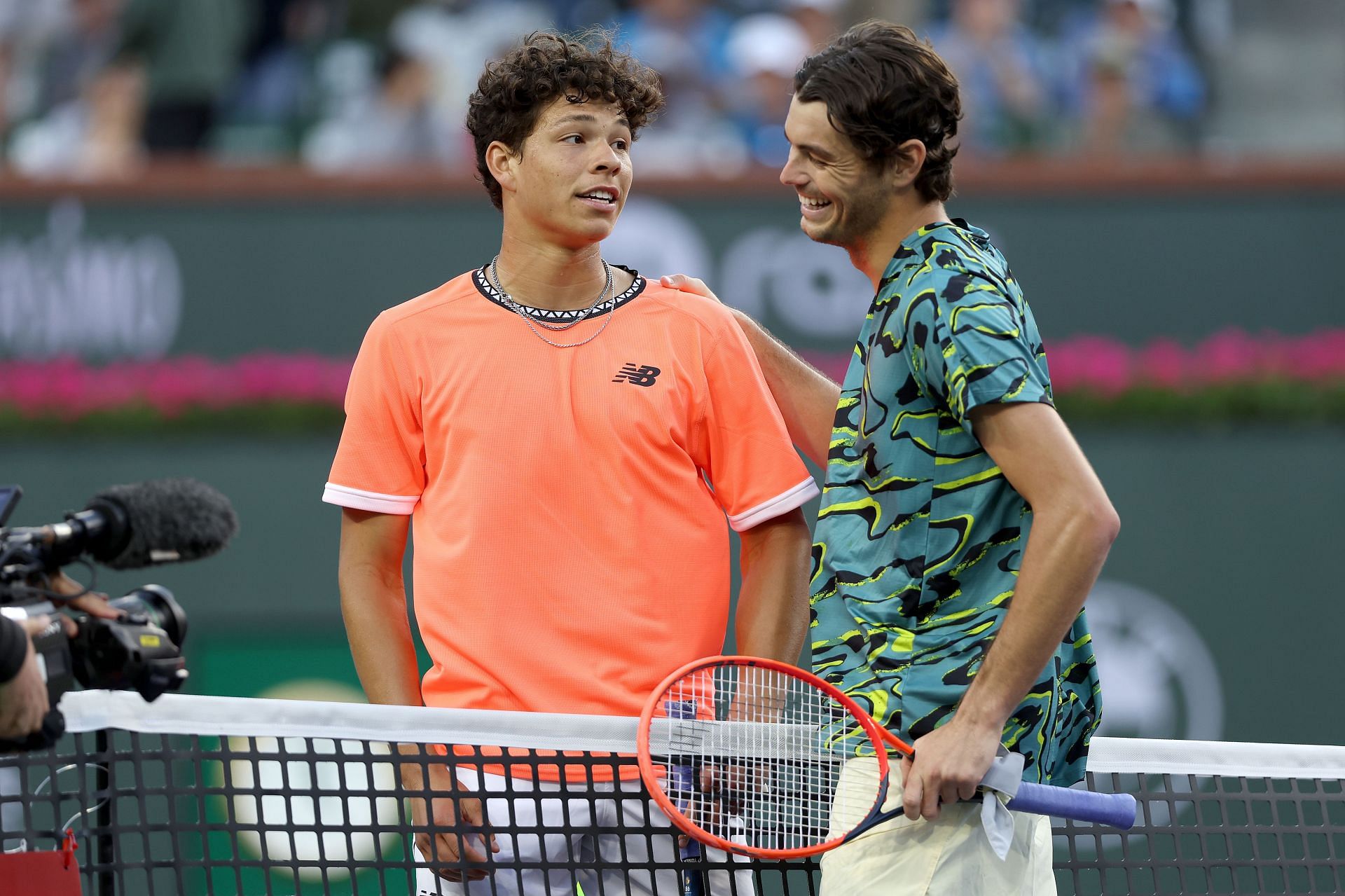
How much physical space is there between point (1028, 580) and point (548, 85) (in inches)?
60.0

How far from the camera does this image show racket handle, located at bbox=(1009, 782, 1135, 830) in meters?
2.63

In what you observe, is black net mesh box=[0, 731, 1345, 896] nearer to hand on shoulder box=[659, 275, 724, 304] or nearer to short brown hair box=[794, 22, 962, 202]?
hand on shoulder box=[659, 275, 724, 304]

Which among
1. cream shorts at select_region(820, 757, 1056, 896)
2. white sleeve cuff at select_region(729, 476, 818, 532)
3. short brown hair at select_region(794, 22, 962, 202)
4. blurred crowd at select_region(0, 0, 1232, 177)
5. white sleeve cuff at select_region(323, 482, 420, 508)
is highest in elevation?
blurred crowd at select_region(0, 0, 1232, 177)

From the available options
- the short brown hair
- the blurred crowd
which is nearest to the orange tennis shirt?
the short brown hair

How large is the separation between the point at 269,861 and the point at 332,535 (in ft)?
15.0

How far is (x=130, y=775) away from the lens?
22.6ft

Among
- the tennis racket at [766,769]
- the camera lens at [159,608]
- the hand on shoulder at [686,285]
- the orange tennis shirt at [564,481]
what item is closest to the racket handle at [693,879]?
the tennis racket at [766,769]

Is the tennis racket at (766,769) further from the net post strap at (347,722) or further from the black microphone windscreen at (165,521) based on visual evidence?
the black microphone windscreen at (165,521)

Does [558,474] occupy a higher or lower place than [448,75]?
lower

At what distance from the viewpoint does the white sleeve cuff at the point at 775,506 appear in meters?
3.34

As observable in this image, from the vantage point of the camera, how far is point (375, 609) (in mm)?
3359

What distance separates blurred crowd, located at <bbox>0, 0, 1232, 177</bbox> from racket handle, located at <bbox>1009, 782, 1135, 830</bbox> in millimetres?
6103

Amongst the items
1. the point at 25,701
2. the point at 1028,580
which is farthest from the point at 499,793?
the point at 1028,580

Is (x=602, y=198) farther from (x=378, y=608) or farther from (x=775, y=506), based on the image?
(x=378, y=608)
